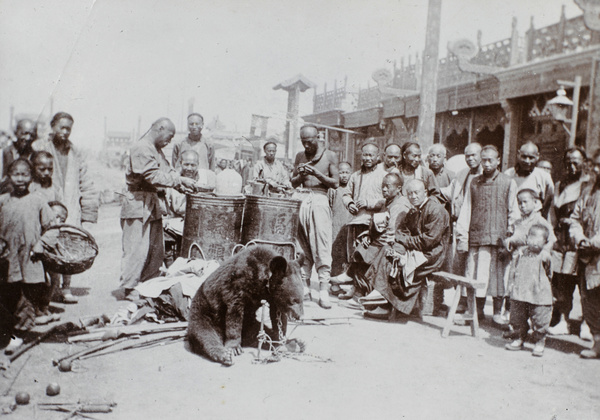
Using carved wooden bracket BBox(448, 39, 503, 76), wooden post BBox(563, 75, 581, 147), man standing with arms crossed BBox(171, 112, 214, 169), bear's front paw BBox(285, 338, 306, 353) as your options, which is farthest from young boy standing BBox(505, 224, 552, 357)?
carved wooden bracket BBox(448, 39, 503, 76)

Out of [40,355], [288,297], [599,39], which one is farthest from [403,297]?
[599,39]

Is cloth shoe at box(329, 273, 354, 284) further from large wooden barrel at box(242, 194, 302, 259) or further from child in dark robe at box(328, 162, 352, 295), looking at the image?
large wooden barrel at box(242, 194, 302, 259)

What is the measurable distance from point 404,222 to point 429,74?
3.79 m

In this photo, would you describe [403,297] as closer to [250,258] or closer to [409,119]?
[250,258]

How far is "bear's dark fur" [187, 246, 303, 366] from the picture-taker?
389cm

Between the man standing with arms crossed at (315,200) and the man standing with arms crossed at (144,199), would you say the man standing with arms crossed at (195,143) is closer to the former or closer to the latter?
the man standing with arms crossed at (144,199)

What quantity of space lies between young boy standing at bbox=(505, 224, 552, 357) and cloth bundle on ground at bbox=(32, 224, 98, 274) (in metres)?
4.03

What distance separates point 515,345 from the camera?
4.59 meters

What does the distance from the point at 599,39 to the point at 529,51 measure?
133 cm

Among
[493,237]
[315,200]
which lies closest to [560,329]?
[493,237]

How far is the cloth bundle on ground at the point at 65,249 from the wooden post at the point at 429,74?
6.18 meters

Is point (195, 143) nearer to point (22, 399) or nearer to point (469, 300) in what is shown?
point (469, 300)

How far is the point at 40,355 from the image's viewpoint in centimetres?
389

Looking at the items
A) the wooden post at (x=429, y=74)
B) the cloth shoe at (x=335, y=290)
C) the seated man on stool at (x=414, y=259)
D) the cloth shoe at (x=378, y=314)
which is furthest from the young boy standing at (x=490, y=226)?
the wooden post at (x=429, y=74)
